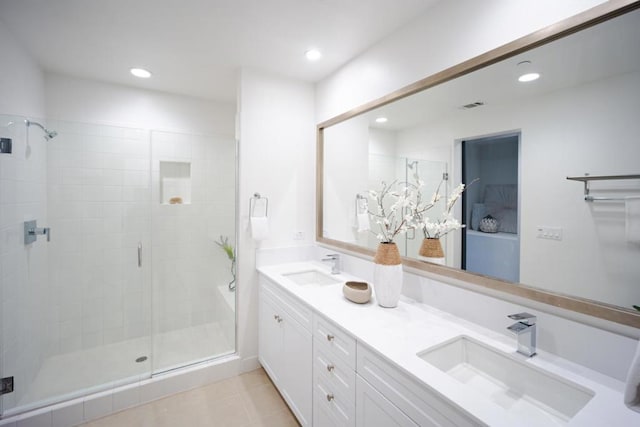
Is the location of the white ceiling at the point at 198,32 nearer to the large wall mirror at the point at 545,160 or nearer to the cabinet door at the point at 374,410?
the large wall mirror at the point at 545,160

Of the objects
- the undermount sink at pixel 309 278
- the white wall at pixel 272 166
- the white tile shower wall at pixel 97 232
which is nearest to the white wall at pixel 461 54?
the white wall at pixel 272 166

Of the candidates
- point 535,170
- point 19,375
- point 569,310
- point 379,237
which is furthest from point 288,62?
point 19,375

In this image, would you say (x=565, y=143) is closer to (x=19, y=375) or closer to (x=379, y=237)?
(x=379, y=237)

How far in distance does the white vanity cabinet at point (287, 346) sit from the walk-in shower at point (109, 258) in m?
0.43

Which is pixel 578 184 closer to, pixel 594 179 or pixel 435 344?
pixel 594 179

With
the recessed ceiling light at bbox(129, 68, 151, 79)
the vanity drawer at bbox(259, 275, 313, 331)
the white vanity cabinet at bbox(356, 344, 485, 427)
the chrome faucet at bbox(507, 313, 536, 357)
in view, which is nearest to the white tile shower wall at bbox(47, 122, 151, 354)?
the recessed ceiling light at bbox(129, 68, 151, 79)

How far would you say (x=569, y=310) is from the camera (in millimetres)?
1083

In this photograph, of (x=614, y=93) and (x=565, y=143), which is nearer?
(x=614, y=93)

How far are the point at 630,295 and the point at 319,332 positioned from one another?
1247mm

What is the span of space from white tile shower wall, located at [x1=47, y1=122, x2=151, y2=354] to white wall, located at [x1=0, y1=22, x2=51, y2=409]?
79 millimetres

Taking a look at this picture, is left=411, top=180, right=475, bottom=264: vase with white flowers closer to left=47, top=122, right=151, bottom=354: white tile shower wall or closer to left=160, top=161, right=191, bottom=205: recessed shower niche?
left=160, top=161, right=191, bottom=205: recessed shower niche

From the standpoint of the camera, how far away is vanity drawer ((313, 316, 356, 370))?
4.25 feet

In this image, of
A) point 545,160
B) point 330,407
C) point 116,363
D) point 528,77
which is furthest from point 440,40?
point 116,363

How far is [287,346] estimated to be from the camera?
191 centimetres
